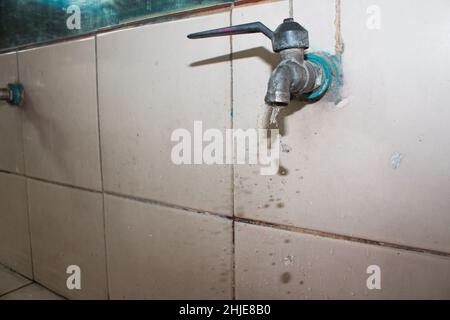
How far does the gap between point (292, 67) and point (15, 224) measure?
45.2 inches

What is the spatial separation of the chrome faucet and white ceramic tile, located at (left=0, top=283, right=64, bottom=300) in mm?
993

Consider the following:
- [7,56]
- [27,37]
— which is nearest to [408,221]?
[27,37]

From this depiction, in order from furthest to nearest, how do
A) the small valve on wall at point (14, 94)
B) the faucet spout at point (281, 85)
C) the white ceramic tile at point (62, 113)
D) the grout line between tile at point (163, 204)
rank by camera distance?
1. the small valve on wall at point (14, 94)
2. the white ceramic tile at point (62, 113)
3. the grout line between tile at point (163, 204)
4. the faucet spout at point (281, 85)

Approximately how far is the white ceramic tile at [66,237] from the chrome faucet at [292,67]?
0.62 m

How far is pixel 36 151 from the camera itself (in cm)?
104

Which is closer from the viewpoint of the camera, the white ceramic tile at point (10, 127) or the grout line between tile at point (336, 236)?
the grout line between tile at point (336, 236)

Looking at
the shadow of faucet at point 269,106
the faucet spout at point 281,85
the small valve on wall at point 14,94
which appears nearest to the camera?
the faucet spout at point 281,85

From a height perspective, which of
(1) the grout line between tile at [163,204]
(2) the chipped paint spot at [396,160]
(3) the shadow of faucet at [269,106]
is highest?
(3) the shadow of faucet at [269,106]

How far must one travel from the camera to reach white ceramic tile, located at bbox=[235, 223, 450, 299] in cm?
50

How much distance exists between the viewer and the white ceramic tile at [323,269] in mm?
500

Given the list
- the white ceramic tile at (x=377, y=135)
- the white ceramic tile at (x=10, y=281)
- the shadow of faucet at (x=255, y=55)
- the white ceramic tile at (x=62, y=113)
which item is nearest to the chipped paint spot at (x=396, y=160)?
the white ceramic tile at (x=377, y=135)

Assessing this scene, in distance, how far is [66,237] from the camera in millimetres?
993

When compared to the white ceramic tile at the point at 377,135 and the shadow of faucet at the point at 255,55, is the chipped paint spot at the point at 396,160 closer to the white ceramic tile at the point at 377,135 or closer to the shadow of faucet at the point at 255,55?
the white ceramic tile at the point at 377,135

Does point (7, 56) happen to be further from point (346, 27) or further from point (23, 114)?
point (346, 27)
